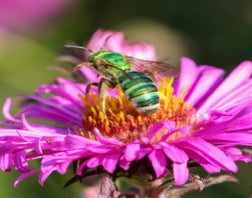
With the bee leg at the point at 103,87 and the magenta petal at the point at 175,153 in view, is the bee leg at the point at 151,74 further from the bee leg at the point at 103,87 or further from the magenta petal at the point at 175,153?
the magenta petal at the point at 175,153

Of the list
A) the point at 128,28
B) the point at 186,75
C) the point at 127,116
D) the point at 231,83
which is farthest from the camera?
the point at 128,28

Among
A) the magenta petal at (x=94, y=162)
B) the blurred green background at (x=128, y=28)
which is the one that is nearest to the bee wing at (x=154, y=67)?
the magenta petal at (x=94, y=162)

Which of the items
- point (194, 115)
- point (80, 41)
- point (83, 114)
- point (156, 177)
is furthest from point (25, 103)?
point (80, 41)

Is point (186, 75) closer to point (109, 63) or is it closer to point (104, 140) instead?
point (109, 63)

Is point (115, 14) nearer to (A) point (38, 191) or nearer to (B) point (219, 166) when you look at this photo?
(A) point (38, 191)

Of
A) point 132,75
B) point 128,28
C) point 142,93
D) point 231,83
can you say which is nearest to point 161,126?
point 142,93
